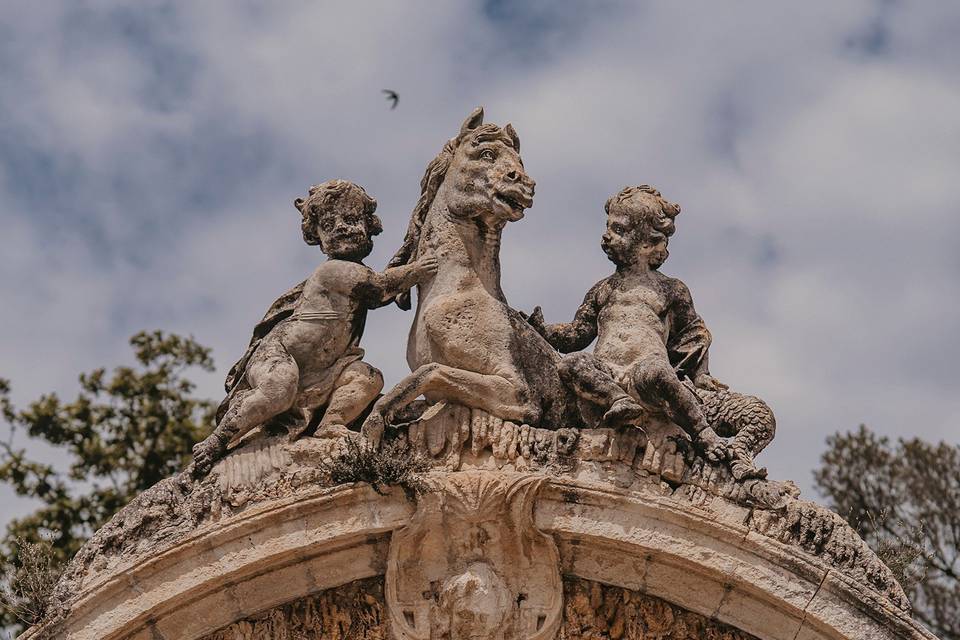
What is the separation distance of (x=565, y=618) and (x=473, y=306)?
66.5 inches

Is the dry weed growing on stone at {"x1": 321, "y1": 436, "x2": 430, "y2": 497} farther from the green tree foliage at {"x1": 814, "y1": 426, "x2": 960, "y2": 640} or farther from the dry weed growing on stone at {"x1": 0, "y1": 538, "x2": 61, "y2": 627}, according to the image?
the green tree foliage at {"x1": 814, "y1": 426, "x2": 960, "y2": 640}

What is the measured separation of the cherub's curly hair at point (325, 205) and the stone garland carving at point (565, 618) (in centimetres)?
201

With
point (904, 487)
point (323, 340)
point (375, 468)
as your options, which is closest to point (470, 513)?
point (375, 468)

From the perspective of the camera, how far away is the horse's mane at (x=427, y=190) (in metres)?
9.95

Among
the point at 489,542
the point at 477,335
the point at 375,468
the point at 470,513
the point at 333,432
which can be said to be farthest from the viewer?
the point at 477,335

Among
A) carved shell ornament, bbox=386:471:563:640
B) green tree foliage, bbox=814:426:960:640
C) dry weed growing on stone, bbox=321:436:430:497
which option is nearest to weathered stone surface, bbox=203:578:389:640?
carved shell ornament, bbox=386:471:563:640

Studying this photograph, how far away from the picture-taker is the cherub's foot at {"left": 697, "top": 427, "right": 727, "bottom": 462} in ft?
29.9

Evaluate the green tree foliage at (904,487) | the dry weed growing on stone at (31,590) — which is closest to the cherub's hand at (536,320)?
the dry weed growing on stone at (31,590)

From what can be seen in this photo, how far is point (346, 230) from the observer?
32.5 feet

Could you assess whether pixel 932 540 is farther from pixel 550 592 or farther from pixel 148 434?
pixel 550 592

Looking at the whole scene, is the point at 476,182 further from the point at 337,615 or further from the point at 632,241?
the point at 337,615

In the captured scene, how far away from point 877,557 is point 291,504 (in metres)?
2.92

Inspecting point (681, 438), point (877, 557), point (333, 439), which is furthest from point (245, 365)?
point (877, 557)

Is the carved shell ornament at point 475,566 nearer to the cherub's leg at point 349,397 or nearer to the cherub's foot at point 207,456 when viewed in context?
the cherub's leg at point 349,397
